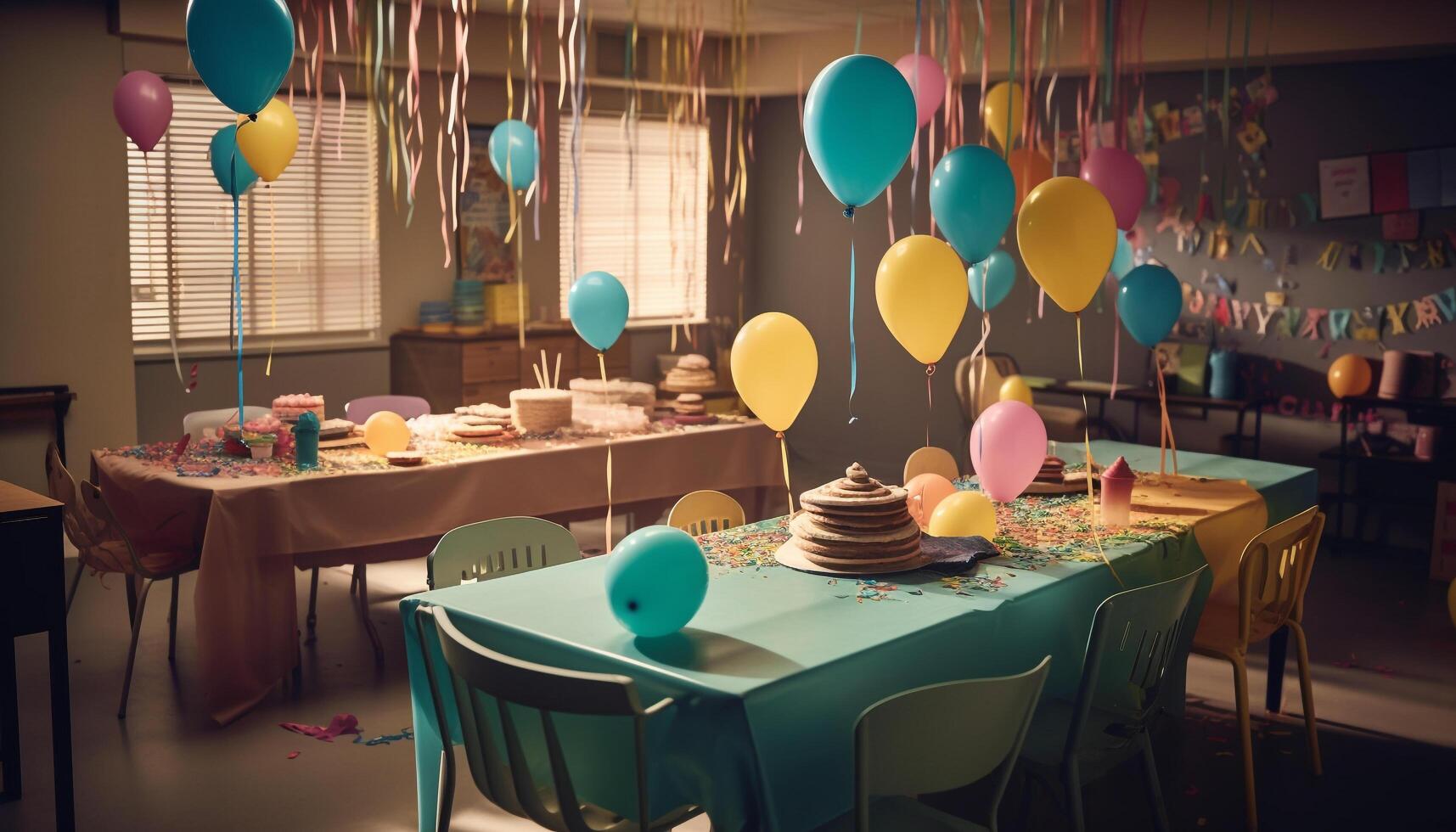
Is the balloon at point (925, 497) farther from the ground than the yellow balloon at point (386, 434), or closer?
closer

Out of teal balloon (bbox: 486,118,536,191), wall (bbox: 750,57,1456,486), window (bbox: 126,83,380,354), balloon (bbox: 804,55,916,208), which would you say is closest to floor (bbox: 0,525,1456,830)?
balloon (bbox: 804,55,916,208)

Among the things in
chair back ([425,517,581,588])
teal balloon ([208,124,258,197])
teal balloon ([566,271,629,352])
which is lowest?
chair back ([425,517,581,588])

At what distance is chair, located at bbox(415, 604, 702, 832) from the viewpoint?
2.15m

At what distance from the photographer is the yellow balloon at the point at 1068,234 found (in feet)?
11.0

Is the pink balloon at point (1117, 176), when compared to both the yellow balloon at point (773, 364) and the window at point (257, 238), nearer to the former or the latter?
the yellow balloon at point (773, 364)

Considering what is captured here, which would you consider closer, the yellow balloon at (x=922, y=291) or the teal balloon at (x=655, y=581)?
the teal balloon at (x=655, y=581)

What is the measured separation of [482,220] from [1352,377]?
5.20m

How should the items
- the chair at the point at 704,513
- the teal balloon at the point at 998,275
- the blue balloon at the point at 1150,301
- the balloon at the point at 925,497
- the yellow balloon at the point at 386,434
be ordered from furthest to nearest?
1. the teal balloon at the point at 998,275
2. the yellow balloon at the point at 386,434
3. the blue balloon at the point at 1150,301
4. the chair at the point at 704,513
5. the balloon at the point at 925,497

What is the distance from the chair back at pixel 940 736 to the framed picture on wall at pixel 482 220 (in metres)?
6.42

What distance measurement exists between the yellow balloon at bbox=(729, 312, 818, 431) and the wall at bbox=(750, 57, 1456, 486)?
489cm

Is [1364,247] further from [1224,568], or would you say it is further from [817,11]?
[1224,568]

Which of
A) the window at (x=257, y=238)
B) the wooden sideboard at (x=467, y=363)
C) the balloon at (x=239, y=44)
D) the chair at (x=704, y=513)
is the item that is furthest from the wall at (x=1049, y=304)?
the balloon at (x=239, y=44)

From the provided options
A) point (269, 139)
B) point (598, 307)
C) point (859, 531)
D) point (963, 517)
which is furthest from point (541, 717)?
point (269, 139)

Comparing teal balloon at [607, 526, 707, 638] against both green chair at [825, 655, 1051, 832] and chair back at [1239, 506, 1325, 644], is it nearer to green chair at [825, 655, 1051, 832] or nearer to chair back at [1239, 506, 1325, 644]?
green chair at [825, 655, 1051, 832]
